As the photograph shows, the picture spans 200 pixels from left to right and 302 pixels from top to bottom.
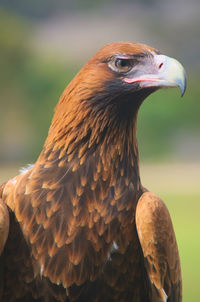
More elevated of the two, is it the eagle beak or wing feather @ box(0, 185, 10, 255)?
the eagle beak

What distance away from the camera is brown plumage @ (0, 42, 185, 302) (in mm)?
2340

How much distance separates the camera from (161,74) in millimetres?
2418

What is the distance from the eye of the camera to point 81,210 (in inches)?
93.5

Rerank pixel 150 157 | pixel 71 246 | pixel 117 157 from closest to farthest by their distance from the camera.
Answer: pixel 71 246 → pixel 117 157 → pixel 150 157

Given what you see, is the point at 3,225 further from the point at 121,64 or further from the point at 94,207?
the point at 121,64

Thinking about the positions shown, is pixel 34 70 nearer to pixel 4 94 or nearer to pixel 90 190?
pixel 4 94

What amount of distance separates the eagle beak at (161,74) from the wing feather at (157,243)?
19.8 inches

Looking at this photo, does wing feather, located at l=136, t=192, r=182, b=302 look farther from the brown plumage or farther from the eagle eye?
the eagle eye

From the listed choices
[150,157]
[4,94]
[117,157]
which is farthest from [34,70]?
[117,157]

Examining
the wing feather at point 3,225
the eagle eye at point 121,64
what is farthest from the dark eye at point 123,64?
the wing feather at point 3,225

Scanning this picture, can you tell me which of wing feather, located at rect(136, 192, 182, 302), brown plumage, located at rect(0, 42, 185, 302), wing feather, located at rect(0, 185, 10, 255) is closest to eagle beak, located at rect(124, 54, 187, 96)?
brown plumage, located at rect(0, 42, 185, 302)

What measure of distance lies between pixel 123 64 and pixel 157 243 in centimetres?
81

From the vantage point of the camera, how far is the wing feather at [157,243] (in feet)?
7.80

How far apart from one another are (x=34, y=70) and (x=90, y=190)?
715 inches
